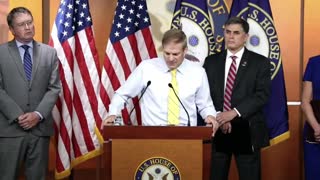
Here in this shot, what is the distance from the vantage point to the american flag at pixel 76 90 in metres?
4.28

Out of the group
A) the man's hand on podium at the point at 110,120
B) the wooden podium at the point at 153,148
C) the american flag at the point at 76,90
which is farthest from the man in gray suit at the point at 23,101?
the wooden podium at the point at 153,148

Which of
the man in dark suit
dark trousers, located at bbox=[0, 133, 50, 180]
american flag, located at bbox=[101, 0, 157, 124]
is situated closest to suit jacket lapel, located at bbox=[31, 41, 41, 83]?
dark trousers, located at bbox=[0, 133, 50, 180]

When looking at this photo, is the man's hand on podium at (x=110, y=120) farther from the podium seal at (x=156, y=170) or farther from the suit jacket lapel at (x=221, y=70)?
the suit jacket lapel at (x=221, y=70)

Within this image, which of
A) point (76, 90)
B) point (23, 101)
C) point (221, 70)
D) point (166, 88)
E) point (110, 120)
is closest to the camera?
point (110, 120)

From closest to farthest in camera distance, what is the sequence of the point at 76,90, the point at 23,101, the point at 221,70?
the point at 23,101
the point at 221,70
the point at 76,90

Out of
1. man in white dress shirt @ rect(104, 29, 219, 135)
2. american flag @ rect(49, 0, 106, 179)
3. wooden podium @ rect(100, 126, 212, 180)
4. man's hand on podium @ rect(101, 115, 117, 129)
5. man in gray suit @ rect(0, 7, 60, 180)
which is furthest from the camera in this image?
american flag @ rect(49, 0, 106, 179)

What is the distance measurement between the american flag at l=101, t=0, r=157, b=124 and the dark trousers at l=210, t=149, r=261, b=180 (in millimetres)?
845

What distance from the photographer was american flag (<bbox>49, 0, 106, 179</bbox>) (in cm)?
428

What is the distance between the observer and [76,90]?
4.36 metres

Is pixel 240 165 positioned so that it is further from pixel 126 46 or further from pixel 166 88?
pixel 126 46

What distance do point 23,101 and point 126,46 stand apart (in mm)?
1021

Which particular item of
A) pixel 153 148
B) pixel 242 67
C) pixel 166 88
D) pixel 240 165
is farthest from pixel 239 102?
pixel 153 148

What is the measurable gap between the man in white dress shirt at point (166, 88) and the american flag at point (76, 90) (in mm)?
979

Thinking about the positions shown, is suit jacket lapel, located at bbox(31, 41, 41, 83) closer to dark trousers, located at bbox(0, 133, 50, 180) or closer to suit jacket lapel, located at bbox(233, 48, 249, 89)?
dark trousers, located at bbox(0, 133, 50, 180)
